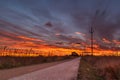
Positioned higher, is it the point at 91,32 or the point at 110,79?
the point at 91,32

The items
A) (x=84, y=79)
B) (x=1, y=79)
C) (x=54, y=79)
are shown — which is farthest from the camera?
(x=84, y=79)

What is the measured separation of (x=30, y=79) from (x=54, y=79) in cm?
149

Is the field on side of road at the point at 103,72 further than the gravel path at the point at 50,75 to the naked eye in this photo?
Yes

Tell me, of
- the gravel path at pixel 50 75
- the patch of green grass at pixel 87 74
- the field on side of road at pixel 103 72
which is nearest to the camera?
the gravel path at pixel 50 75

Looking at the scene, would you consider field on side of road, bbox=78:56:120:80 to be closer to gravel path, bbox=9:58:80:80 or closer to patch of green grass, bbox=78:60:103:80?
patch of green grass, bbox=78:60:103:80

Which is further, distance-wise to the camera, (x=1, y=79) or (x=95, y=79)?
(x=95, y=79)

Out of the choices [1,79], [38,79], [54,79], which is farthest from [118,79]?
[1,79]

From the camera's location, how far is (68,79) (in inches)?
544

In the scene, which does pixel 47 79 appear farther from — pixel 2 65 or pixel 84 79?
pixel 2 65

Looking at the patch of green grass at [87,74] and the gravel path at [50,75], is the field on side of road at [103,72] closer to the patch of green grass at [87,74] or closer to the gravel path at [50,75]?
the patch of green grass at [87,74]

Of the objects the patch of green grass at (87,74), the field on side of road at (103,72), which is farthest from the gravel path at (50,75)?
the field on side of road at (103,72)

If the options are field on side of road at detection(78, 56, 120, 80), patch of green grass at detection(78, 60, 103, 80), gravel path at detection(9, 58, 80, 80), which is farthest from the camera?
patch of green grass at detection(78, 60, 103, 80)

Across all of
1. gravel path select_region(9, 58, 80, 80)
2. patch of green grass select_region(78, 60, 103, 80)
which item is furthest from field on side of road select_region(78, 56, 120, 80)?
gravel path select_region(9, 58, 80, 80)

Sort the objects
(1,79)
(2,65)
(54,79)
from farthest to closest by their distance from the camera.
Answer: (2,65) → (54,79) → (1,79)
